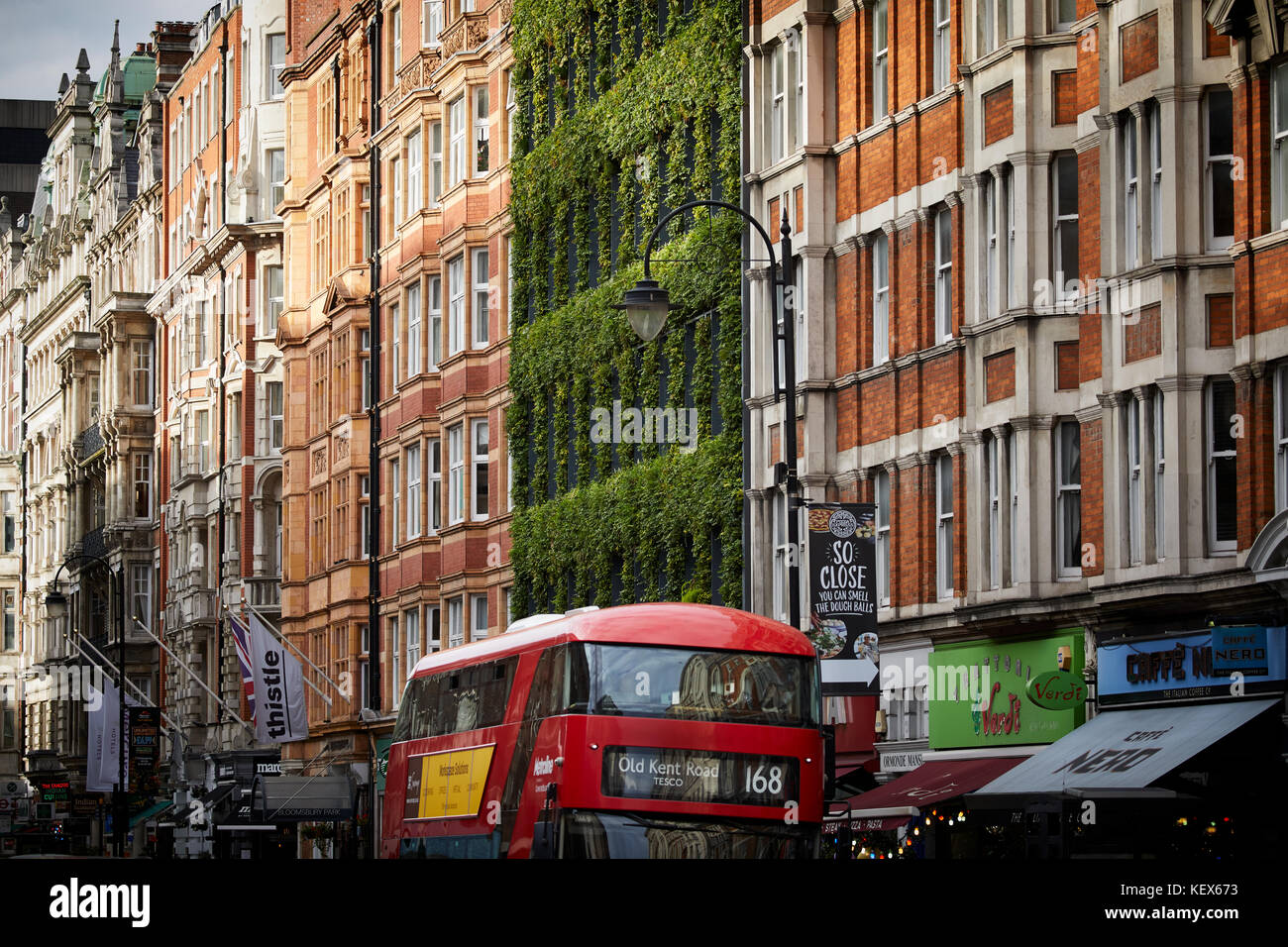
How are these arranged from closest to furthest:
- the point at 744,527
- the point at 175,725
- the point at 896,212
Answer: the point at 896,212 → the point at 744,527 → the point at 175,725

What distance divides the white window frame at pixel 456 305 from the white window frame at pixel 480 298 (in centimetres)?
30

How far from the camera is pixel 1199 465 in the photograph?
98.4ft

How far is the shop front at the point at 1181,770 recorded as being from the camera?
92.5 feet

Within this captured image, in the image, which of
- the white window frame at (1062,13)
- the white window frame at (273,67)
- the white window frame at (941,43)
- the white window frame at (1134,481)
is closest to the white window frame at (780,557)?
the white window frame at (941,43)

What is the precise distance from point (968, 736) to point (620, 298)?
16866 mm

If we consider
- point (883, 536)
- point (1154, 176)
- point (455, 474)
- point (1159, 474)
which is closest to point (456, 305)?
point (455, 474)

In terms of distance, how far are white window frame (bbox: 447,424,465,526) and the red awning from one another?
979 inches

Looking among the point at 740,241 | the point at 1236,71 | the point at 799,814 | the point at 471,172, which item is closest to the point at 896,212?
the point at 740,241

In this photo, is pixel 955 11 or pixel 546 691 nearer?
pixel 546 691

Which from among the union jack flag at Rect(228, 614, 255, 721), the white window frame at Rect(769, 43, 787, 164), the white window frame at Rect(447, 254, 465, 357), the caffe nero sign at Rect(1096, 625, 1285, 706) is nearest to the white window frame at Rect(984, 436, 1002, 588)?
the caffe nero sign at Rect(1096, 625, 1285, 706)

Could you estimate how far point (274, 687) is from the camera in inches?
A: 2445

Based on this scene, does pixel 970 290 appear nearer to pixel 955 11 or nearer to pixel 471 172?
pixel 955 11

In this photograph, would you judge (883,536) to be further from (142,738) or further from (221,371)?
(221,371)

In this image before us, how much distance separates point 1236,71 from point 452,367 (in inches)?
1337
